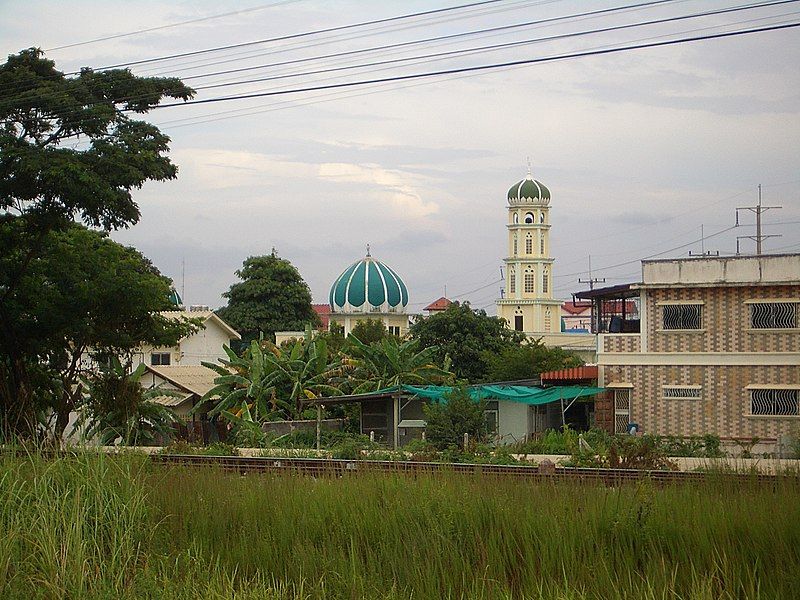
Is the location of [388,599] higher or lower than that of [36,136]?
lower

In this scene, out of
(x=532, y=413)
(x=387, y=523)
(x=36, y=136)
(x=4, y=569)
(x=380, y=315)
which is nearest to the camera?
(x=4, y=569)

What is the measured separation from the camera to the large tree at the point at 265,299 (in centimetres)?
7312

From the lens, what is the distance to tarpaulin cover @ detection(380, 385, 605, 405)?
28594mm

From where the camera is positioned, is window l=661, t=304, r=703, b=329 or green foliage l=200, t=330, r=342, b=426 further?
green foliage l=200, t=330, r=342, b=426

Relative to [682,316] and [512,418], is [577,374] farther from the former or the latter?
[682,316]

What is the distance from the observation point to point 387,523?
30.8ft

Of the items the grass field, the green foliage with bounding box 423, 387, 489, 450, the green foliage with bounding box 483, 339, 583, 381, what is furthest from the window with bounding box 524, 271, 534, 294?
the grass field

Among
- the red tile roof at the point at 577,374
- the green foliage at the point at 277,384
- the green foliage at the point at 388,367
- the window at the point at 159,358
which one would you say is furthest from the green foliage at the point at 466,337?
the red tile roof at the point at 577,374

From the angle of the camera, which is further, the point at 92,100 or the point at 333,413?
the point at 333,413

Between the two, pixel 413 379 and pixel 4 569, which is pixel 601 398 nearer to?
pixel 413 379

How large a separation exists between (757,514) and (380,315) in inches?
3187

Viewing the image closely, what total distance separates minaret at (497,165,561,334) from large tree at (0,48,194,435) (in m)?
71.0

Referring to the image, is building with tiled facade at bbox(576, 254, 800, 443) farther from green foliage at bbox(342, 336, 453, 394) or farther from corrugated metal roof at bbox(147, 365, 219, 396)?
corrugated metal roof at bbox(147, 365, 219, 396)

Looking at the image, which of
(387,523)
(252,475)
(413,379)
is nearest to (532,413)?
(413,379)
